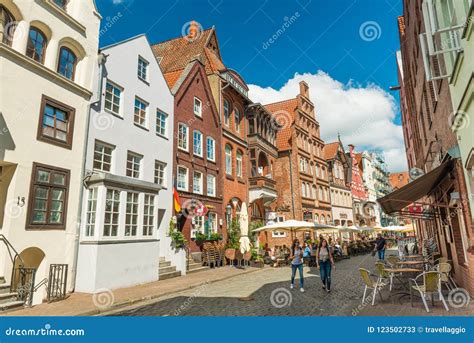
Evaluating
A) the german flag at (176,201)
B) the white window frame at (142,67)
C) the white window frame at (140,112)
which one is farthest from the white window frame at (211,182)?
the white window frame at (142,67)

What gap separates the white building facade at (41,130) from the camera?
32.1ft

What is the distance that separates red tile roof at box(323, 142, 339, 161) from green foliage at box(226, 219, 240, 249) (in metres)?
24.1

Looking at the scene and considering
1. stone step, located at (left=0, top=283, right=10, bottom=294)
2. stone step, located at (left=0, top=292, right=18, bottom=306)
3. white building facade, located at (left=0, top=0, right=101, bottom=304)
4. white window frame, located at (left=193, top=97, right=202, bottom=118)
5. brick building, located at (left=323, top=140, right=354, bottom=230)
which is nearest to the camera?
stone step, located at (left=0, top=292, right=18, bottom=306)

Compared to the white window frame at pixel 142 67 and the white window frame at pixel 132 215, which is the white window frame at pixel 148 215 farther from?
the white window frame at pixel 142 67

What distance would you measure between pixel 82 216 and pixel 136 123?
→ 547cm

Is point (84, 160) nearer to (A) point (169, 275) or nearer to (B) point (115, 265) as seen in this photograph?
(B) point (115, 265)

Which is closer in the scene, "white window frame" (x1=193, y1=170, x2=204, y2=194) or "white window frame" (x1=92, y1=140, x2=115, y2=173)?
"white window frame" (x1=92, y1=140, x2=115, y2=173)

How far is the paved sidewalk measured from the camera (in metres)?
8.43

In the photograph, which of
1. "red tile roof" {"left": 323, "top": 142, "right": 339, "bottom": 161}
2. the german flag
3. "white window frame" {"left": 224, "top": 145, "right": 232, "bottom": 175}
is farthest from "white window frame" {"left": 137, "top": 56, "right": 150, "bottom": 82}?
"red tile roof" {"left": 323, "top": 142, "right": 339, "bottom": 161}

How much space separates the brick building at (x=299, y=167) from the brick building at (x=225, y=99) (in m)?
6.12

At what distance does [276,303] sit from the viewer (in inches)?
358

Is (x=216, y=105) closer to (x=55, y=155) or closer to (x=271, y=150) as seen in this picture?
(x=271, y=150)

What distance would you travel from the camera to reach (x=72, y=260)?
11.4 meters

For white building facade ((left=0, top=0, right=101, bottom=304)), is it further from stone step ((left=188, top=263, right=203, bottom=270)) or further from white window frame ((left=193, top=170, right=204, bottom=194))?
white window frame ((left=193, top=170, right=204, bottom=194))
